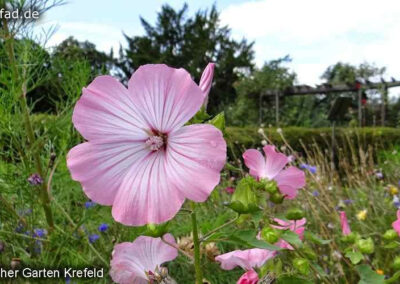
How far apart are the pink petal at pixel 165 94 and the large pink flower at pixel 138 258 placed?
203 millimetres

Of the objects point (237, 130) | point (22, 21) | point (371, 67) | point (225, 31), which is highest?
point (225, 31)

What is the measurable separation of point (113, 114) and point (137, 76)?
0.17 feet

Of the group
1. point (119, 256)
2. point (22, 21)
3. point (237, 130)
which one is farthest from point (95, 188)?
point (237, 130)

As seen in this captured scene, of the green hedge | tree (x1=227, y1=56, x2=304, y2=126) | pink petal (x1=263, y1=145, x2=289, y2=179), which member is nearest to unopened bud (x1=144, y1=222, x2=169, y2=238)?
pink petal (x1=263, y1=145, x2=289, y2=179)

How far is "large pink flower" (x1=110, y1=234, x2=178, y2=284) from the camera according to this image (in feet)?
2.06

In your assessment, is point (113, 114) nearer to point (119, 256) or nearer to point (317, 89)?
point (119, 256)

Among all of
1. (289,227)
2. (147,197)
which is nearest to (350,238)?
(289,227)

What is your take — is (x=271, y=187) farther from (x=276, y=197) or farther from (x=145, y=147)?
(x=145, y=147)

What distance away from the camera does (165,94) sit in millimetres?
470

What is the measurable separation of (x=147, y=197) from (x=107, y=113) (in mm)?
103

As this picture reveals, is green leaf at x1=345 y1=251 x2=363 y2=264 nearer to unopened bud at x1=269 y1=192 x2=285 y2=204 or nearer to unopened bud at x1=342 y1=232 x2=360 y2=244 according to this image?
unopened bud at x1=342 y1=232 x2=360 y2=244

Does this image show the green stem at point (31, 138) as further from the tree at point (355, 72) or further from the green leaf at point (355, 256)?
the tree at point (355, 72)

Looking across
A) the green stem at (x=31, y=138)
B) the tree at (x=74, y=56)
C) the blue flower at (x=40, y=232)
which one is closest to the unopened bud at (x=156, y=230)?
the green stem at (x=31, y=138)

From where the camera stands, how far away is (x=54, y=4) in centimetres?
145
